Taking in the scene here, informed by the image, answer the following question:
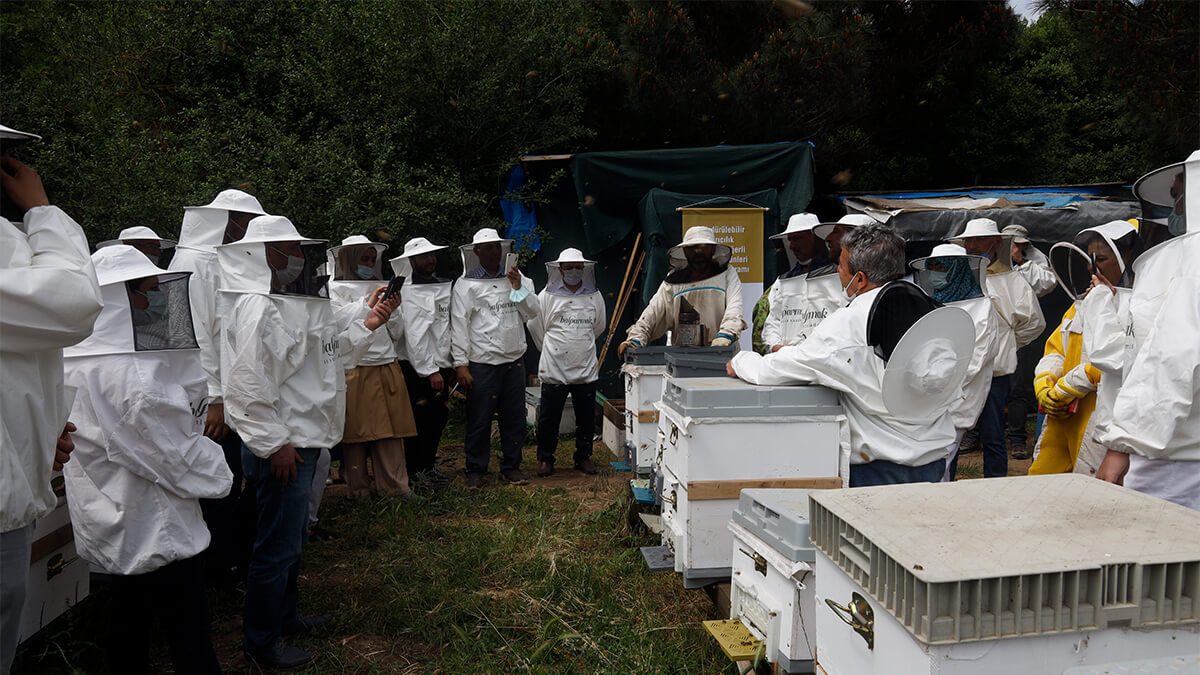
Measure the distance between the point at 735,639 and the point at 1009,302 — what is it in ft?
13.3

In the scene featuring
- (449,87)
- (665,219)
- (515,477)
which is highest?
(449,87)

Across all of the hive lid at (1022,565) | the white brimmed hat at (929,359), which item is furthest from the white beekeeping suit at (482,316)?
the hive lid at (1022,565)

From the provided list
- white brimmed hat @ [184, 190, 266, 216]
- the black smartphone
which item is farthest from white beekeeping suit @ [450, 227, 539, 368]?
white brimmed hat @ [184, 190, 266, 216]

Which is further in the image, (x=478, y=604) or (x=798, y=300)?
(x=798, y=300)

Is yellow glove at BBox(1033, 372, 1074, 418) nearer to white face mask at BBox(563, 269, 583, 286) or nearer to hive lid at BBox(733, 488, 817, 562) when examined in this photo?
hive lid at BBox(733, 488, 817, 562)

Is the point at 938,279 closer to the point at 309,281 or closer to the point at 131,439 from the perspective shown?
the point at 309,281

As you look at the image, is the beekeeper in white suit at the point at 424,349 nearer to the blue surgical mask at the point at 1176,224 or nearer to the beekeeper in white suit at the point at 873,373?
the beekeeper in white suit at the point at 873,373

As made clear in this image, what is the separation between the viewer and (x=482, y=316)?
6.21 meters

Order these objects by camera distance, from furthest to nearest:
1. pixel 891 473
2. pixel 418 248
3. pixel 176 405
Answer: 1. pixel 418 248
2. pixel 891 473
3. pixel 176 405

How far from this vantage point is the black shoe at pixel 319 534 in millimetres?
4812

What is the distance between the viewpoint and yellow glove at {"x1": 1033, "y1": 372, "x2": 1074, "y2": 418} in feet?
12.8

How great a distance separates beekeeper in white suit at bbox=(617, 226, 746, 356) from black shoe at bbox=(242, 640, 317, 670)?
293 cm

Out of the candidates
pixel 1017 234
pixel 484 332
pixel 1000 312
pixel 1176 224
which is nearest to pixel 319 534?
pixel 484 332

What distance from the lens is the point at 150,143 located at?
794 cm
